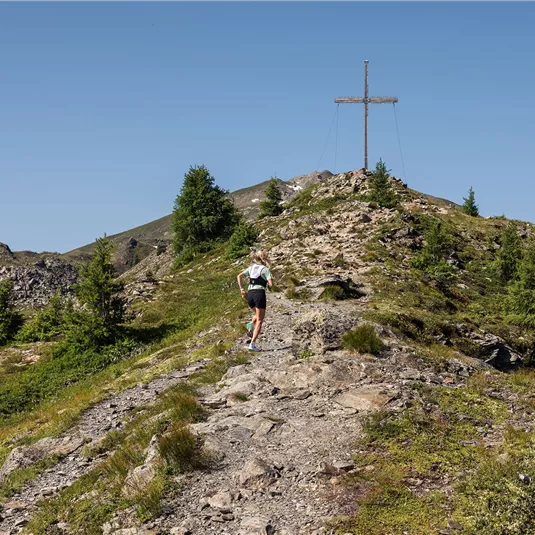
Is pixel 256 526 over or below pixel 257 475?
below

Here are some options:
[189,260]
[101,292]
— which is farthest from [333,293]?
[189,260]

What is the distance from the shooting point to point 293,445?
8.83 m

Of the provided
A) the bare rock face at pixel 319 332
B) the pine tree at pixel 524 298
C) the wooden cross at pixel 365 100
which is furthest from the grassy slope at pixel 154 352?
the wooden cross at pixel 365 100

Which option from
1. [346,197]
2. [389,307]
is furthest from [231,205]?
[389,307]

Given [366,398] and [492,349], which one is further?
[492,349]

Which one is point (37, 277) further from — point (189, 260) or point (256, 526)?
point (256, 526)

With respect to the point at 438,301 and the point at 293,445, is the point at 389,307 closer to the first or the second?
the point at 438,301

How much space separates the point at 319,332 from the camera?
47.7ft

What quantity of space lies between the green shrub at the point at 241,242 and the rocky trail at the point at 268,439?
33.9m

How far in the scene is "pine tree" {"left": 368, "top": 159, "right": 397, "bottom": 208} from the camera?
50.5 meters

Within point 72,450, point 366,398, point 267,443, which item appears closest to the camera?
point 267,443

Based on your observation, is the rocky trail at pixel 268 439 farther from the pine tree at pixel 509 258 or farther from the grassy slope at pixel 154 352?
the pine tree at pixel 509 258

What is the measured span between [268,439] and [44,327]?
29.2 m

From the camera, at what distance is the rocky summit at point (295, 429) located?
6.91m
